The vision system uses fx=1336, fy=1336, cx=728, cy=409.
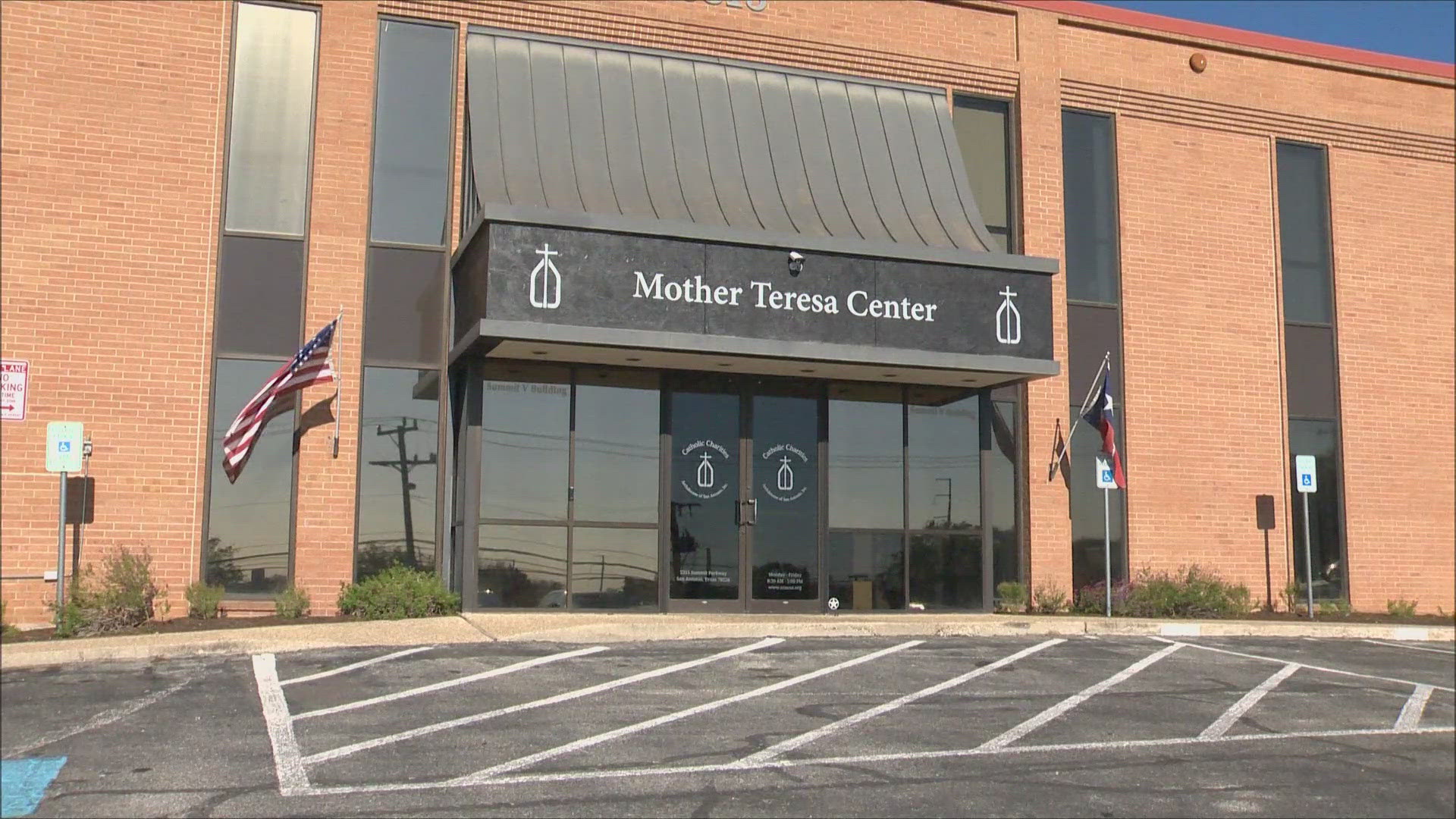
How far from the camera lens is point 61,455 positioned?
13.2 metres

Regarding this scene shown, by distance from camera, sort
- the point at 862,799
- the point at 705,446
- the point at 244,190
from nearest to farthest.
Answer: the point at 862,799, the point at 244,190, the point at 705,446

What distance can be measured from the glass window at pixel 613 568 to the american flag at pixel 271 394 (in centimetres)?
353

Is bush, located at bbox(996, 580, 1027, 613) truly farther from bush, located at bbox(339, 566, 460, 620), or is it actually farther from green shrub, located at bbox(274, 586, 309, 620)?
green shrub, located at bbox(274, 586, 309, 620)

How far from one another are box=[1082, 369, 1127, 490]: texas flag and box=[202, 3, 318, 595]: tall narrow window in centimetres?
1035

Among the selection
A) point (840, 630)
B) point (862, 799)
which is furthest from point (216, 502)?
point (862, 799)

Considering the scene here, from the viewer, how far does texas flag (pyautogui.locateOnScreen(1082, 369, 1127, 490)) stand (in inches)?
699


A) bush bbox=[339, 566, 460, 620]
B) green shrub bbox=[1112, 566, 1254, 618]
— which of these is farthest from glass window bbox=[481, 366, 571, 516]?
green shrub bbox=[1112, 566, 1254, 618]

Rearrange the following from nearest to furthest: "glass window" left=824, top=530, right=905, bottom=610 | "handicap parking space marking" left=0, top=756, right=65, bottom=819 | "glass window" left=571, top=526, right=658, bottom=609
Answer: "handicap parking space marking" left=0, top=756, right=65, bottom=819 < "glass window" left=571, top=526, right=658, bottom=609 < "glass window" left=824, top=530, right=905, bottom=610

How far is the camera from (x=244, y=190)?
1558 cm

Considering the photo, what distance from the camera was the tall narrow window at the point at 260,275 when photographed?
1512 centimetres

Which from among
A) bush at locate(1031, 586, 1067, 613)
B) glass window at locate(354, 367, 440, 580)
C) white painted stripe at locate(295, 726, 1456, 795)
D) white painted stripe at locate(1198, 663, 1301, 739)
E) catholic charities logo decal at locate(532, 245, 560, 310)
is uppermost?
catholic charities logo decal at locate(532, 245, 560, 310)

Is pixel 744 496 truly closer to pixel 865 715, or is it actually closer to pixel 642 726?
pixel 865 715

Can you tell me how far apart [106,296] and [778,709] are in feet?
30.3

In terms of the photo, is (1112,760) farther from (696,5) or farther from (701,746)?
(696,5)
